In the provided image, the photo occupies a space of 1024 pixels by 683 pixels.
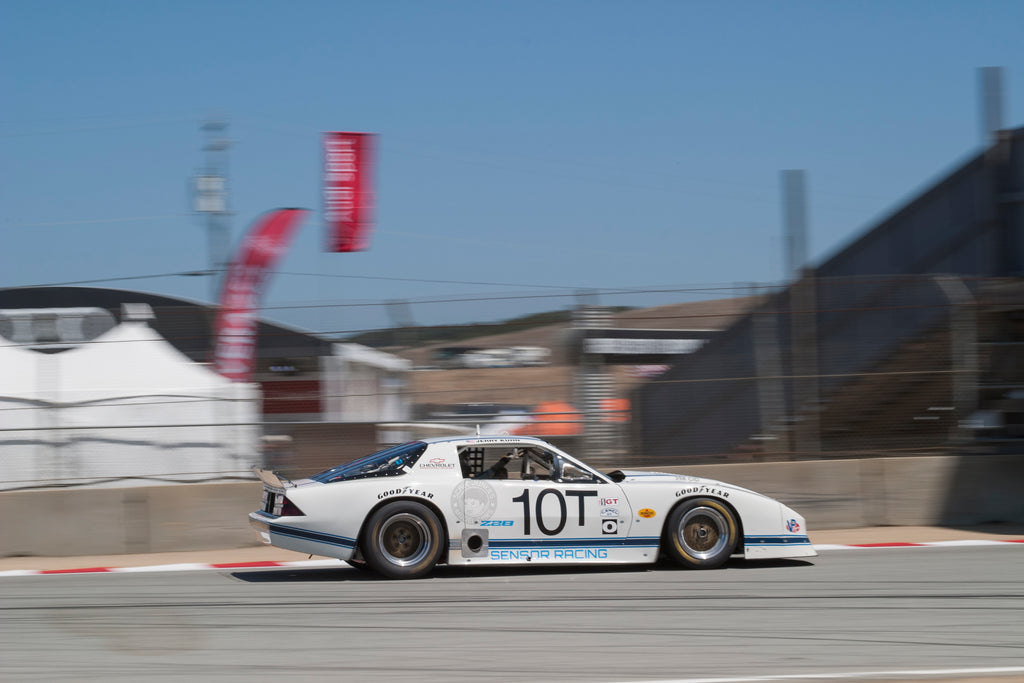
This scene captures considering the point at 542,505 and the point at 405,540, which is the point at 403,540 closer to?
the point at 405,540

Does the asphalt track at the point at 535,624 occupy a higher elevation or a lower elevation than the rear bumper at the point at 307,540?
lower

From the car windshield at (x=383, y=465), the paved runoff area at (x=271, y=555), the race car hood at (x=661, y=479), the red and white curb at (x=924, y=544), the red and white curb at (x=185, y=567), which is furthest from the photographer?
the red and white curb at (x=924, y=544)

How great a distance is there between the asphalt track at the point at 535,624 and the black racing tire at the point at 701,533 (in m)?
0.16

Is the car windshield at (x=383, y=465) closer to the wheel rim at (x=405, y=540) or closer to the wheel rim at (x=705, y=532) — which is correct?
the wheel rim at (x=405, y=540)

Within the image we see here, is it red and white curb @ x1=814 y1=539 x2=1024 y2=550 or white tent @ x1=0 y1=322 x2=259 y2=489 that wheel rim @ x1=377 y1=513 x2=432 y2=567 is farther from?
red and white curb @ x1=814 y1=539 x2=1024 y2=550

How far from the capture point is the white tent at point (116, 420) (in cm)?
1113

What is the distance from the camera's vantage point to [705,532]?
28.2 feet

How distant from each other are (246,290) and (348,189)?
6842mm

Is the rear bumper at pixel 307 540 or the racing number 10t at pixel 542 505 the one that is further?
the racing number 10t at pixel 542 505

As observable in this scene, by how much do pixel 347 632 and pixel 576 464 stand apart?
2.96 m

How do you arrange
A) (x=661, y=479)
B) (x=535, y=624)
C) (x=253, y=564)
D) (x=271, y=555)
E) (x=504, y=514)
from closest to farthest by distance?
1. (x=535, y=624)
2. (x=504, y=514)
3. (x=661, y=479)
4. (x=253, y=564)
5. (x=271, y=555)

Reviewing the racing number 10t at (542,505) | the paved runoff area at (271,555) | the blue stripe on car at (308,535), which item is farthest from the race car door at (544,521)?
the paved runoff area at (271,555)

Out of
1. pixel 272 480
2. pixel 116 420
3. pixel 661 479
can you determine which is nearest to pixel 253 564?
pixel 272 480

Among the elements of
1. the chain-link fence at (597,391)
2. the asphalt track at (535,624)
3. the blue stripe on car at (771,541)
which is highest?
the chain-link fence at (597,391)
